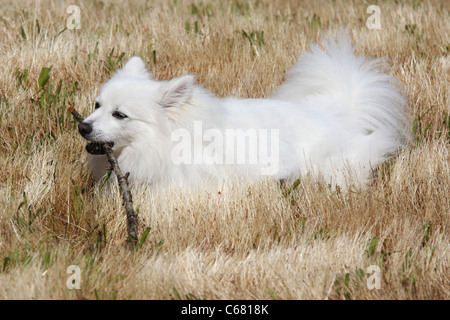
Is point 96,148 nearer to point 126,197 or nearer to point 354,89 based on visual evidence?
point 126,197

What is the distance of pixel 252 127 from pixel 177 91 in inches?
24.5

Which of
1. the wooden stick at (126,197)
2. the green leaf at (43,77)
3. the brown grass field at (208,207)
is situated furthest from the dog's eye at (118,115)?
the green leaf at (43,77)

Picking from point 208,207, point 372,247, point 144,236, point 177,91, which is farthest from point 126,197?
point 372,247

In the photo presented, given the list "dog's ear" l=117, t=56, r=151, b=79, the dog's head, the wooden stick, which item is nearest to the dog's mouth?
the wooden stick

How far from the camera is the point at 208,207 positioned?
3.50 metres

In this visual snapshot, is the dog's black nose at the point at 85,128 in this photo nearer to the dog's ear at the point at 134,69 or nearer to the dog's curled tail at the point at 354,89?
the dog's ear at the point at 134,69

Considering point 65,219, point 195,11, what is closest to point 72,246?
point 65,219

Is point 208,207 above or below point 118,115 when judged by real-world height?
below

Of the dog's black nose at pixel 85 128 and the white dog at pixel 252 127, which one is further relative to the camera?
the white dog at pixel 252 127

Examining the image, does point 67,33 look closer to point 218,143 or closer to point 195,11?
point 195,11

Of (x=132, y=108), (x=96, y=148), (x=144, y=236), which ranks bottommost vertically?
(x=144, y=236)

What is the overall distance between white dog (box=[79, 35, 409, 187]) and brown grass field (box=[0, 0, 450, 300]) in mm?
192

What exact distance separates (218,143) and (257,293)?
4.47 ft

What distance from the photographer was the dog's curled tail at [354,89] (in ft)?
14.3
